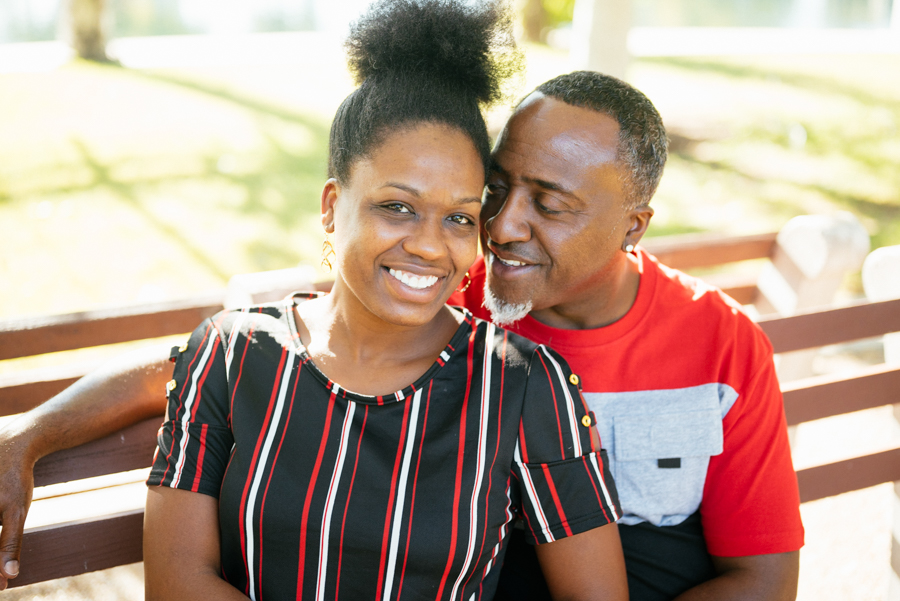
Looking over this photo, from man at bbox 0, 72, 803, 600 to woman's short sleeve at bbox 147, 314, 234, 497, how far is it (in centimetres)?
17

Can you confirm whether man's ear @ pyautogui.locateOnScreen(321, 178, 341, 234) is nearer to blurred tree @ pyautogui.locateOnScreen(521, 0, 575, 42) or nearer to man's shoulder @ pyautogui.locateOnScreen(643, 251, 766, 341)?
man's shoulder @ pyautogui.locateOnScreen(643, 251, 766, 341)

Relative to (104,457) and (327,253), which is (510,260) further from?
(104,457)

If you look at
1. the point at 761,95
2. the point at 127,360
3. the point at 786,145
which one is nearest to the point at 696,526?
the point at 127,360

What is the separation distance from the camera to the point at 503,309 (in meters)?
2.31

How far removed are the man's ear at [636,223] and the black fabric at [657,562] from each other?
841mm

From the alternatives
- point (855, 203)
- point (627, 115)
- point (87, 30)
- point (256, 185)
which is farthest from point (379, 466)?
point (87, 30)

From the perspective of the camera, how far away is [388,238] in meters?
1.85

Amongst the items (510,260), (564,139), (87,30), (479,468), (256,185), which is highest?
(564,139)

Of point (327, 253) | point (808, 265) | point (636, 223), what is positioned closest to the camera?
point (327, 253)

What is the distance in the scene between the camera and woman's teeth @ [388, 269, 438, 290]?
1.88m

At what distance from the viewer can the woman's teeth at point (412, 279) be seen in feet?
6.16

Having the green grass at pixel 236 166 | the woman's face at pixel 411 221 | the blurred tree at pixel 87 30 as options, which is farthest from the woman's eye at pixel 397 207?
the blurred tree at pixel 87 30

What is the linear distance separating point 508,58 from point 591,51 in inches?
143

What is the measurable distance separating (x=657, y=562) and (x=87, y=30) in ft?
40.4
